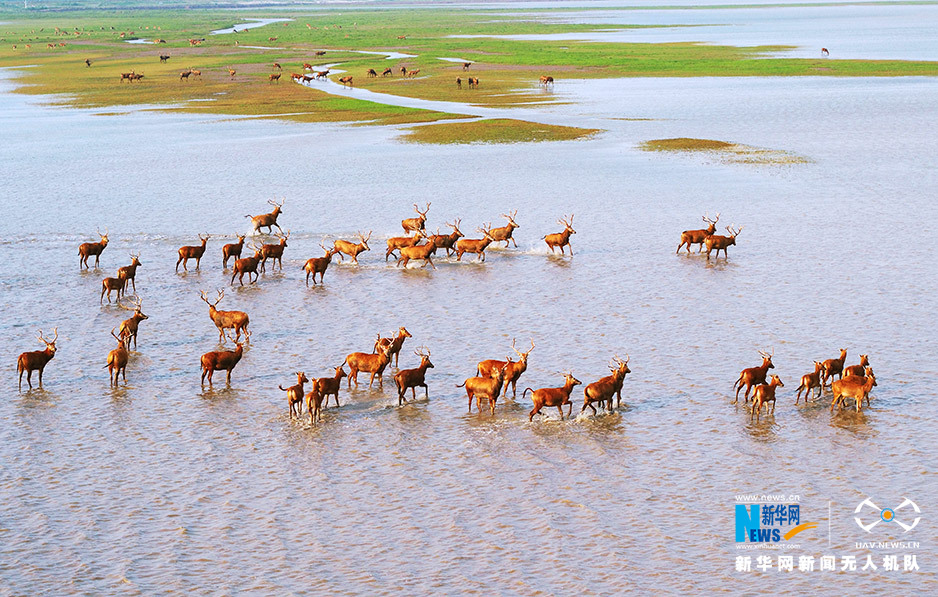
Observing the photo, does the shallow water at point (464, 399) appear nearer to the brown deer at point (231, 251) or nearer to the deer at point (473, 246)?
the brown deer at point (231, 251)

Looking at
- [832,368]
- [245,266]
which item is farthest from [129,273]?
[832,368]

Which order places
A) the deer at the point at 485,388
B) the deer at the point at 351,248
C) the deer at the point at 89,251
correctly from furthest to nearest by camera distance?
the deer at the point at 351,248 → the deer at the point at 89,251 → the deer at the point at 485,388

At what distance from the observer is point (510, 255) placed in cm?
2984

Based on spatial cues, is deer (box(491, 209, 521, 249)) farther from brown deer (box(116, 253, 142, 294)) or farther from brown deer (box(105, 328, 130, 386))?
brown deer (box(105, 328, 130, 386))

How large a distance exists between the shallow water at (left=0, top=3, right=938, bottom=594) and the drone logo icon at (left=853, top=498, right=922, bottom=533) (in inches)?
7.6

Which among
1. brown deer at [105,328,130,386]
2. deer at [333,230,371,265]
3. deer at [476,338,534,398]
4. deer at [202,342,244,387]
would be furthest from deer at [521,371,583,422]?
deer at [333,230,371,265]

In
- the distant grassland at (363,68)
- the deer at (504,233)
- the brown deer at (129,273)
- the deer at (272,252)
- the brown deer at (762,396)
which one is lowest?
the brown deer at (762,396)

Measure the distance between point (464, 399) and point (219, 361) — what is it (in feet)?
15.1

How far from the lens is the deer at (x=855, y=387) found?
58.3ft

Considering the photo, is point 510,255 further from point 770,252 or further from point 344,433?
point 344,433

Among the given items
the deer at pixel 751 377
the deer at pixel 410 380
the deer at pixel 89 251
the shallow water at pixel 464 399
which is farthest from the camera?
the deer at pixel 89 251

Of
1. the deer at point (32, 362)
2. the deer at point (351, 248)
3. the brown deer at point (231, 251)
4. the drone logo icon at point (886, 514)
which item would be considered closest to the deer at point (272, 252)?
the brown deer at point (231, 251)

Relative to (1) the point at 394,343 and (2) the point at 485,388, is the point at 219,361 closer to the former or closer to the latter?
(1) the point at 394,343

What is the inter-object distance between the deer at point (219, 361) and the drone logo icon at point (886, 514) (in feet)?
36.4
